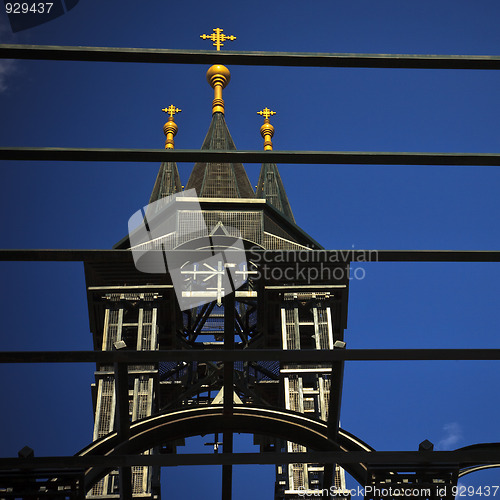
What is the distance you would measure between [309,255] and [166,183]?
34394mm

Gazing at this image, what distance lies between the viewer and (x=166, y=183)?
40.1 metres

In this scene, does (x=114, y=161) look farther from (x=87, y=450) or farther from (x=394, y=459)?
(x=394, y=459)

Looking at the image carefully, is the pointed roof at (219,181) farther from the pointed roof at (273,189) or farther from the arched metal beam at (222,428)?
the arched metal beam at (222,428)

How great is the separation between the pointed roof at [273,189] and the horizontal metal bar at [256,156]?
35067 mm

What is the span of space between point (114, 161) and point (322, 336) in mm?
22404

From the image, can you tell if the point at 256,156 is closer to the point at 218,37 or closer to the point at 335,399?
the point at 335,399

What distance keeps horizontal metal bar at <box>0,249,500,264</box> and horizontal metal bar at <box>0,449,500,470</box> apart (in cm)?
124

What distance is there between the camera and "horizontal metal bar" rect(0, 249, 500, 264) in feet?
19.8

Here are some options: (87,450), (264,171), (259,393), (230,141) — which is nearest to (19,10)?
(87,450)

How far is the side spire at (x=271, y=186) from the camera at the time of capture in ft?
138

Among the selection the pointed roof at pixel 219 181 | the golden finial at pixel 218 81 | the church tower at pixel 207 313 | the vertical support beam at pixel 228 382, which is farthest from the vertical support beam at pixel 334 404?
the golden finial at pixel 218 81

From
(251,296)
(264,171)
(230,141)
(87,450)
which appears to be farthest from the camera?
(264,171)

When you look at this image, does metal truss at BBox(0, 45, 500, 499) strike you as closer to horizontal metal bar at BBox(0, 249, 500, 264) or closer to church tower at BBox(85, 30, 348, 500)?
horizontal metal bar at BBox(0, 249, 500, 264)

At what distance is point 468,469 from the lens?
638 cm
